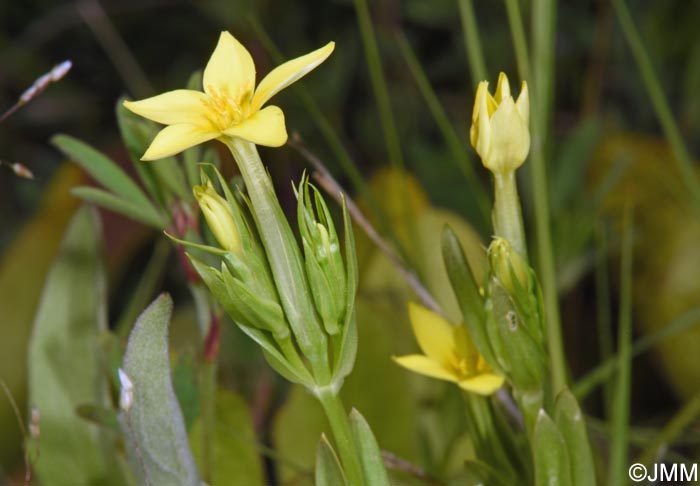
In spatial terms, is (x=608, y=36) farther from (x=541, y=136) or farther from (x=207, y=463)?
(x=207, y=463)

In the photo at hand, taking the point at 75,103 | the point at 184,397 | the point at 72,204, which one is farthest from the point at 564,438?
the point at 75,103

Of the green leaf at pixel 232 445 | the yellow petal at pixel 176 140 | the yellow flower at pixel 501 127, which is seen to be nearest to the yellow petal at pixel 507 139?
the yellow flower at pixel 501 127

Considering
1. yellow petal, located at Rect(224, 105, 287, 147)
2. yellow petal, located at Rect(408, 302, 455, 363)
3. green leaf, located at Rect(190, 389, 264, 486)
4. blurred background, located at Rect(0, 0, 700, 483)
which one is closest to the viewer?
yellow petal, located at Rect(224, 105, 287, 147)

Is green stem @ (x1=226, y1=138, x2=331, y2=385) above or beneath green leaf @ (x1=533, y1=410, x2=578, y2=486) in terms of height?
above

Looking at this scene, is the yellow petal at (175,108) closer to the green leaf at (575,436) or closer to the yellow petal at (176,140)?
the yellow petal at (176,140)

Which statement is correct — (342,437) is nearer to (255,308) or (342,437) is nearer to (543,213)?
(255,308)

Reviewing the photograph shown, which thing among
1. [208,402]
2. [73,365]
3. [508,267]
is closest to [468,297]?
[508,267]

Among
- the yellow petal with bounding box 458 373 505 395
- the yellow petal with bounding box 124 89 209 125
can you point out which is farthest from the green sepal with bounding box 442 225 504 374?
the yellow petal with bounding box 124 89 209 125

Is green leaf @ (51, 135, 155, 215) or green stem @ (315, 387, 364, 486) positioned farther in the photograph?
green leaf @ (51, 135, 155, 215)

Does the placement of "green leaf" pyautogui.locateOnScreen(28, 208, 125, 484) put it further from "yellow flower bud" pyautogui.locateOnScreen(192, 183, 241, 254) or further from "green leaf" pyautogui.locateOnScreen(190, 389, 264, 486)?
"yellow flower bud" pyautogui.locateOnScreen(192, 183, 241, 254)
